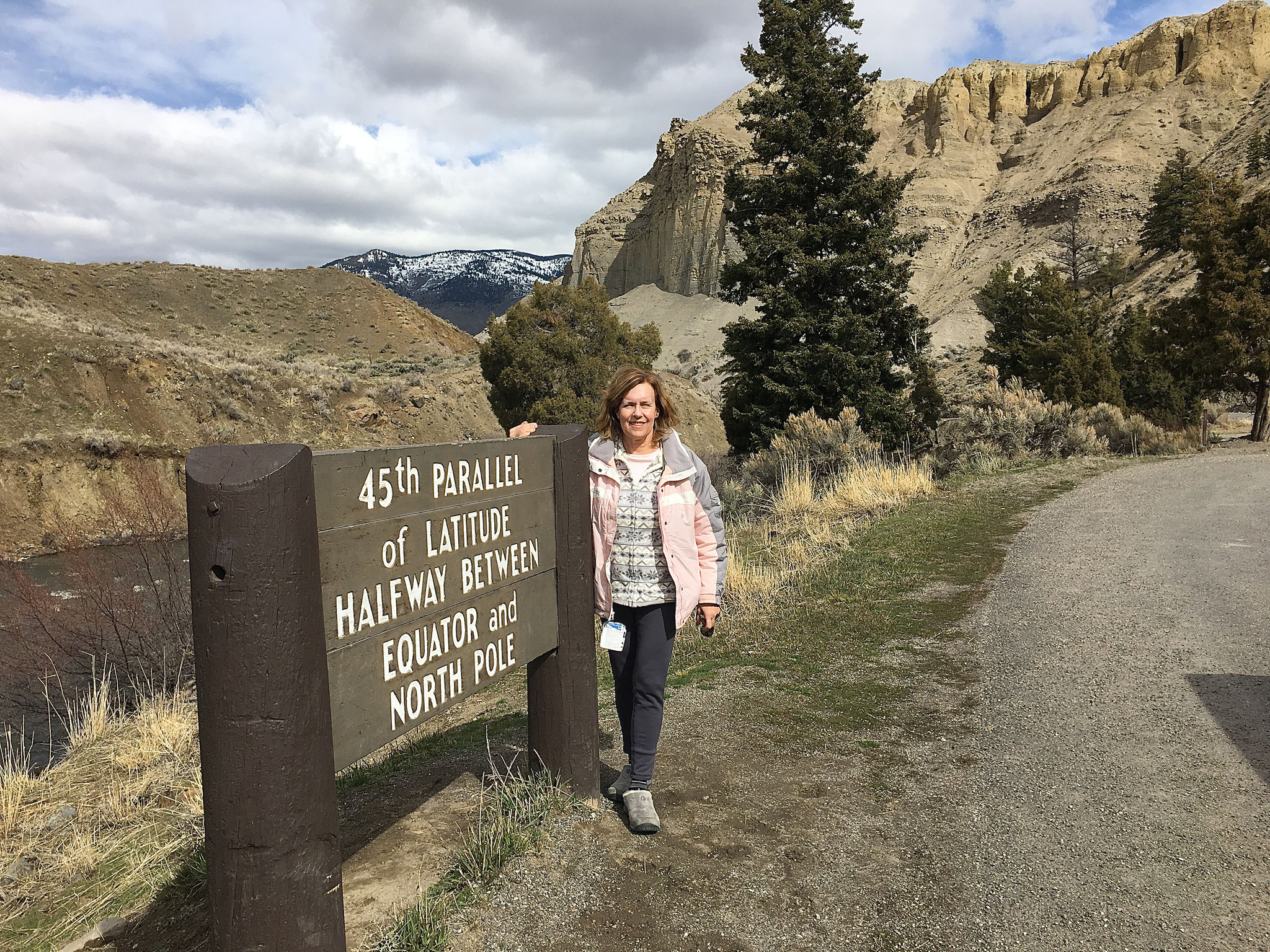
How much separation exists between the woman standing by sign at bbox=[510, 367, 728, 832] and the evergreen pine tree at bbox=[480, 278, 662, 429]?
25.8m

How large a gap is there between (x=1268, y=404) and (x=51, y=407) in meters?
31.9

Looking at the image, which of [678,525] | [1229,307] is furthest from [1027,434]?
[678,525]

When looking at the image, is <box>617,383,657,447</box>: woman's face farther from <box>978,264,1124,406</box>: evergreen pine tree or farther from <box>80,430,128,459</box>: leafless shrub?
<box>80,430,128,459</box>: leafless shrub

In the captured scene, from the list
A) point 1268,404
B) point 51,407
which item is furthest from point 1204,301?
point 51,407

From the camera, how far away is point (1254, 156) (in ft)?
147

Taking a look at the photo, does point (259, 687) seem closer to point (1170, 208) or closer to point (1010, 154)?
point (1170, 208)

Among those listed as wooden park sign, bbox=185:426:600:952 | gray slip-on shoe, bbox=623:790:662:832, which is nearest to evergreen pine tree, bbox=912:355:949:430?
gray slip-on shoe, bbox=623:790:662:832

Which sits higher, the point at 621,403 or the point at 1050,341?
the point at 1050,341

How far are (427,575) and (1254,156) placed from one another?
57.3 meters

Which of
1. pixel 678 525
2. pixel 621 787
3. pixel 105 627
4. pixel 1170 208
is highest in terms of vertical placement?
pixel 1170 208

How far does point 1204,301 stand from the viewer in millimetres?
19125

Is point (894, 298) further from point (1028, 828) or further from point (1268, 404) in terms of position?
point (1028, 828)

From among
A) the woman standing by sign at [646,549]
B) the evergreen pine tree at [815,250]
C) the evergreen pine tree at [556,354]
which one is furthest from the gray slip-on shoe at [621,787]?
the evergreen pine tree at [556,354]

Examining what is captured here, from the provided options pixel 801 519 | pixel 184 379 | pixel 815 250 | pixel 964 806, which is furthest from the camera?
pixel 184 379
